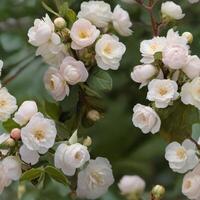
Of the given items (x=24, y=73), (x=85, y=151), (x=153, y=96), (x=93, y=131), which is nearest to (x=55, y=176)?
(x=85, y=151)

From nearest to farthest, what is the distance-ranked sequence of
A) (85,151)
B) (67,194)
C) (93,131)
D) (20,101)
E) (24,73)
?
(85,151), (20,101), (67,194), (24,73), (93,131)

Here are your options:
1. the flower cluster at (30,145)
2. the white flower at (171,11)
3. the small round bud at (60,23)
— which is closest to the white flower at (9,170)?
the flower cluster at (30,145)

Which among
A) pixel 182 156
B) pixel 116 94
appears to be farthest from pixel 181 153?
pixel 116 94

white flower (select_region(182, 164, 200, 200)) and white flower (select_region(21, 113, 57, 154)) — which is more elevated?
white flower (select_region(21, 113, 57, 154))

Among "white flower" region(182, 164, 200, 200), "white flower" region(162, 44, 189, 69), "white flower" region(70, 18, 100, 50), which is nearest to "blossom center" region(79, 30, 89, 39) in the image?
"white flower" region(70, 18, 100, 50)

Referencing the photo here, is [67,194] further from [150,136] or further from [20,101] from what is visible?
[150,136]

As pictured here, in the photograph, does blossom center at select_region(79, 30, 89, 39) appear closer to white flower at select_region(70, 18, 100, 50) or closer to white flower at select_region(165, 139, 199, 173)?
Result: white flower at select_region(70, 18, 100, 50)

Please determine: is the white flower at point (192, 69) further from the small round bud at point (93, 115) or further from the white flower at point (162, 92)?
the small round bud at point (93, 115)
